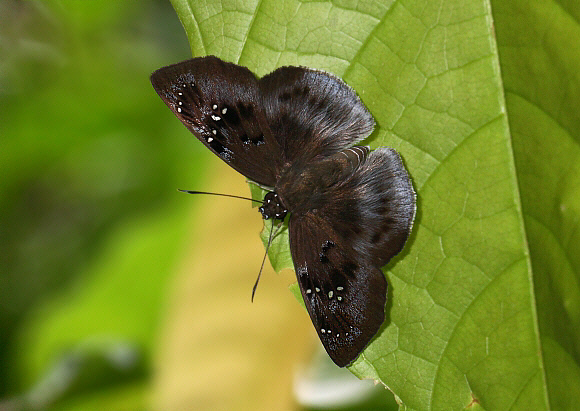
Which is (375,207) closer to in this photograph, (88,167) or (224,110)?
(224,110)

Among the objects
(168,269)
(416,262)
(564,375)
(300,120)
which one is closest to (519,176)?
(416,262)

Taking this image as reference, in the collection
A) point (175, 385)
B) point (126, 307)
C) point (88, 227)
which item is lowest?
point (88, 227)

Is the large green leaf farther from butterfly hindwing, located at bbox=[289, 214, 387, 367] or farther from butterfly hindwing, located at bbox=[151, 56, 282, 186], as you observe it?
butterfly hindwing, located at bbox=[151, 56, 282, 186]

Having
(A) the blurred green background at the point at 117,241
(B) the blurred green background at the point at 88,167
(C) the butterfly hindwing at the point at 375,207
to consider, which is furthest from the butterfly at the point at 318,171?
(B) the blurred green background at the point at 88,167

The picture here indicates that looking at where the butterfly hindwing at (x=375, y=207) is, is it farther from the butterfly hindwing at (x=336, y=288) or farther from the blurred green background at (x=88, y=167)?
the blurred green background at (x=88, y=167)

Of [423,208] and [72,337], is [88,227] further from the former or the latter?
[423,208]

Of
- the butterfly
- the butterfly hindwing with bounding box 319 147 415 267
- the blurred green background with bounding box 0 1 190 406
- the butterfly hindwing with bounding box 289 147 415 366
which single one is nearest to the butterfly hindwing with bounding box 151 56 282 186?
the butterfly
